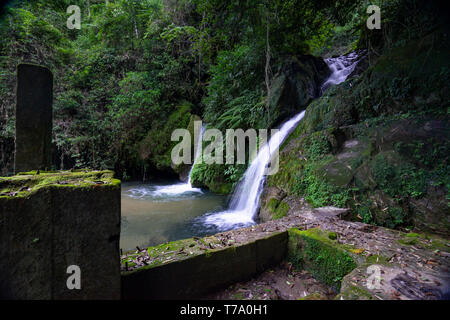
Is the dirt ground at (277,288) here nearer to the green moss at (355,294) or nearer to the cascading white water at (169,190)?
the green moss at (355,294)

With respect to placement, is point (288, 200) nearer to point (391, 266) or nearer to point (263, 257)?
point (263, 257)

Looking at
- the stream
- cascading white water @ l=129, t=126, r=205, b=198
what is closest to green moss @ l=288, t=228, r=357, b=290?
the stream

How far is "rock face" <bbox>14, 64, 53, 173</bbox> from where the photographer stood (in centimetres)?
239

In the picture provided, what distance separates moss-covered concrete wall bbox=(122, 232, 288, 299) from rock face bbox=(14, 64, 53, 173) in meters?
1.90

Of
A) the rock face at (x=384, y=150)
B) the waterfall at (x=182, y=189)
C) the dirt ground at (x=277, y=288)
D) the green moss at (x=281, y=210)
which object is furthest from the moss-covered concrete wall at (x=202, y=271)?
the waterfall at (x=182, y=189)

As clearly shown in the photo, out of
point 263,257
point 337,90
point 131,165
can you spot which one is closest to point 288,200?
point 263,257

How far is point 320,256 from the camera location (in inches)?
98.3

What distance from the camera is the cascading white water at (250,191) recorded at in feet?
19.0

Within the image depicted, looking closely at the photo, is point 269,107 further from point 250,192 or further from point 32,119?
point 32,119

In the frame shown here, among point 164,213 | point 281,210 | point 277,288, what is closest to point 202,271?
point 277,288

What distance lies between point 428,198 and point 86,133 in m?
13.8

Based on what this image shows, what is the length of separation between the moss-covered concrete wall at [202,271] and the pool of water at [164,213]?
2652 millimetres

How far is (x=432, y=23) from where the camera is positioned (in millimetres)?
5109

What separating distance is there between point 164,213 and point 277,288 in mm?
4844
